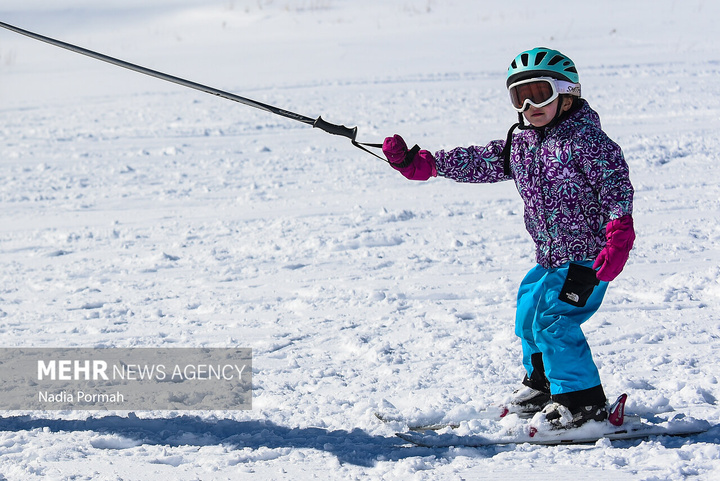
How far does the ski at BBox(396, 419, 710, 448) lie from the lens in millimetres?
2861

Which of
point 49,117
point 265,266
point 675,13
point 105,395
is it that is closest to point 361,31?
point 675,13

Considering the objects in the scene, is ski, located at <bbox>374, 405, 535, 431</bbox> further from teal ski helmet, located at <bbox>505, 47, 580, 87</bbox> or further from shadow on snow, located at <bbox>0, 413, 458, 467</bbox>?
teal ski helmet, located at <bbox>505, 47, 580, 87</bbox>

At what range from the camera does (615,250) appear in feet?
8.41

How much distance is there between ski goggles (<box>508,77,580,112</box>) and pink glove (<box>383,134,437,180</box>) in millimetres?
468

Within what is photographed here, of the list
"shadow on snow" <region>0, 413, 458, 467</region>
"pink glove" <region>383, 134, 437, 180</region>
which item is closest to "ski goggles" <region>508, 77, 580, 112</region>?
"pink glove" <region>383, 134, 437, 180</region>

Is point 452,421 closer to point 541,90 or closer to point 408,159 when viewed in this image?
point 408,159

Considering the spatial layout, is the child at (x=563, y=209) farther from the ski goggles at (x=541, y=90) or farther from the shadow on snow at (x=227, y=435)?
the shadow on snow at (x=227, y=435)

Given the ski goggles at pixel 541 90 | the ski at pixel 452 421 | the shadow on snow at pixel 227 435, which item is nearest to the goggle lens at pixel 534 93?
the ski goggles at pixel 541 90

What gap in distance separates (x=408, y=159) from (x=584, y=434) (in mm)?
1288

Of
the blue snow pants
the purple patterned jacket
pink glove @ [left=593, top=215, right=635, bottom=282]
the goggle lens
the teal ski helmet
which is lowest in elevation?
the blue snow pants

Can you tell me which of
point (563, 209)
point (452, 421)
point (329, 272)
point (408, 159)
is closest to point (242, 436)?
point (452, 421)

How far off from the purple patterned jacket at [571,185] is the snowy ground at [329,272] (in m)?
0.77

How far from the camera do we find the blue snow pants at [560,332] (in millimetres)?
2828

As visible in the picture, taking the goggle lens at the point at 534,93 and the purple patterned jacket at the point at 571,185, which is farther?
the goggle lens at the point at 534,93
